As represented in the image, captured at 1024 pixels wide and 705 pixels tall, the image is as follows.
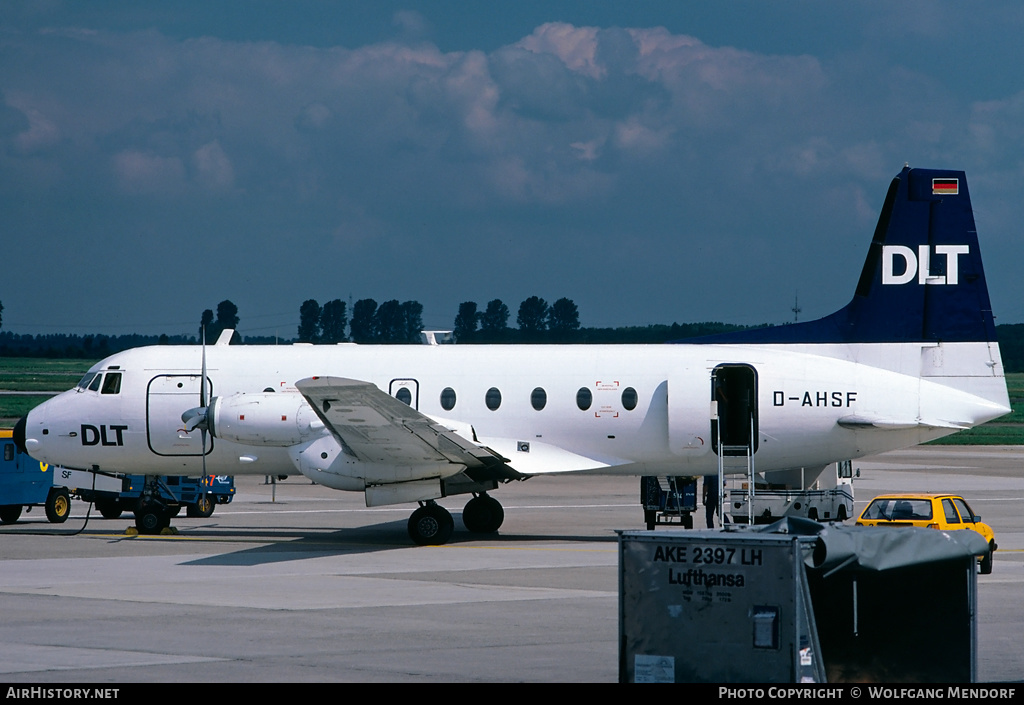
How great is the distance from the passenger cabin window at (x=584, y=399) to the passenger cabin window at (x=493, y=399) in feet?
5.24

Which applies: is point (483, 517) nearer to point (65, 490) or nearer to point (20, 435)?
point (20, 435)

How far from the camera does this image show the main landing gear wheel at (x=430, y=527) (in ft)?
74.7

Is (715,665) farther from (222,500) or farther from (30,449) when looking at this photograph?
(222,500)

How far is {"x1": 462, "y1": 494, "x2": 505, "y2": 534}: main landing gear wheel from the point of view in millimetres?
25297

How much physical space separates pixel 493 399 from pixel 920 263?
8857 millimetres

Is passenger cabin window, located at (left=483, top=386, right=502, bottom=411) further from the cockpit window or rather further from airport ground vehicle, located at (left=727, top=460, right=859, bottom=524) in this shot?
the cockpit window

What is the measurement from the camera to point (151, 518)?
25156mm

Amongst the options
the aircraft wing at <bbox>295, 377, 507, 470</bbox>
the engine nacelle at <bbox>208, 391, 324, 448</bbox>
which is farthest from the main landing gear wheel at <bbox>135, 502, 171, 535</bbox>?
the aircraft wing at <bbox>295, 377, 507, 470</bbox>

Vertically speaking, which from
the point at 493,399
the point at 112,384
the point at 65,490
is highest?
the point at 112,384

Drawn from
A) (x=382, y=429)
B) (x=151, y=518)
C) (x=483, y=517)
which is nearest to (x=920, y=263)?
(x=483, y=517)

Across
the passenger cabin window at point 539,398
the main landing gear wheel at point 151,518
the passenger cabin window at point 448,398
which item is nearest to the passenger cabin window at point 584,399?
the passenger cabin window at point 539,398

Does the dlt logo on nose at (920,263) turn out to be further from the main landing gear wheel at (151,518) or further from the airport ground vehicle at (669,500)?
the main landing gear wheel at (151,518)

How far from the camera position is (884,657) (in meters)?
9.05

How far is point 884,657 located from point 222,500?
25.6 meters
